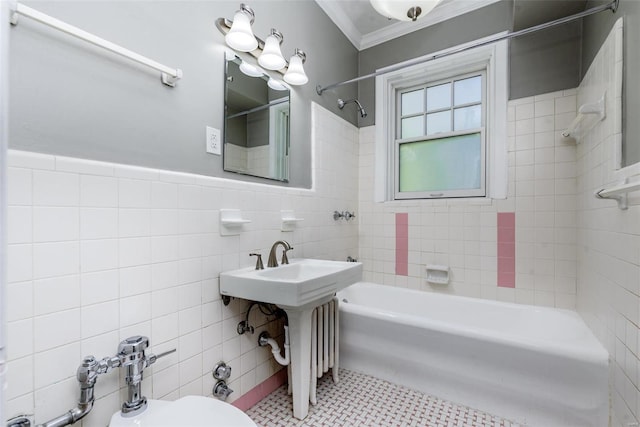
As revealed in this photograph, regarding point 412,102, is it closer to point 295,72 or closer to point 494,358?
point 295,72

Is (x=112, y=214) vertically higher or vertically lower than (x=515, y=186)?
lower

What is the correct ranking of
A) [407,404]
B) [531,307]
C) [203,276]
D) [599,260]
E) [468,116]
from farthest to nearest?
1. [468,116]
2. [531,307]
3. [407,404]
4. [599,260]
5. [203,276]

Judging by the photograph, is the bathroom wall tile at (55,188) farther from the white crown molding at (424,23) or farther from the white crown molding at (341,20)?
the white crown molding at (424,23)

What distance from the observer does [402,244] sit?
249 centimetres

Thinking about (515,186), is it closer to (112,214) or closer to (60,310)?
(112,214)

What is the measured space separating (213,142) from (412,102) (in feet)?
6.31

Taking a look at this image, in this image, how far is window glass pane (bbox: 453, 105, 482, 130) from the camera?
2.31 meters

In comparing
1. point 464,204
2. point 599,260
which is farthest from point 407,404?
point 464,204

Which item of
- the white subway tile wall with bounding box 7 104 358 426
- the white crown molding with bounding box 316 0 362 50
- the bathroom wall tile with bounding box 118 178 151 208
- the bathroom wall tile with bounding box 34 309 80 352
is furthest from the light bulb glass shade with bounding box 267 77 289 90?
the bathroom wall tile with bounding box 34 309 80 352

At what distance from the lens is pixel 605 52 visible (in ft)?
4.66

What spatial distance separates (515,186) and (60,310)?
2558 millimetres

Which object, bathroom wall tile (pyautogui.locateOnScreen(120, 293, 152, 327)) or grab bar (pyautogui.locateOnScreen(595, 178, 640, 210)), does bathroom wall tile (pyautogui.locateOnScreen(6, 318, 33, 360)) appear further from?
grab bar (pyautogui.locateOnScreen(595, 178, 640, 210))

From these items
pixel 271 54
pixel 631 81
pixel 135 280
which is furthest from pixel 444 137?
pixel 135 280

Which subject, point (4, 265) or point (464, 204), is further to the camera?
point (464, 204)
